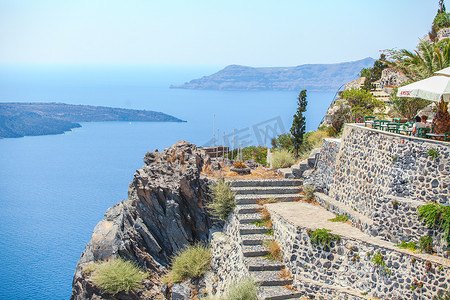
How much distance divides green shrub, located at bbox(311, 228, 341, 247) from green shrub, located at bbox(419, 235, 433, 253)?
2406mm

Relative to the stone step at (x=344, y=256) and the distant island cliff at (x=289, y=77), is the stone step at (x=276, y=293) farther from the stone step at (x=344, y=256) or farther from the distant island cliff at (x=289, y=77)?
the distant island cliff at (x=289, y=77)

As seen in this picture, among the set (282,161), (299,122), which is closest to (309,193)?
(282,161)

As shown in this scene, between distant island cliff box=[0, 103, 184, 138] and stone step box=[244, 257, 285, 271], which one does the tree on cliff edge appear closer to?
stone step box=[244, 257, 285, 271]

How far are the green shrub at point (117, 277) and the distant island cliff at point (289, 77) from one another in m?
63.6

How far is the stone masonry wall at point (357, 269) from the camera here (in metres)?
11.7

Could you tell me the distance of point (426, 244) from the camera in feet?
40.1

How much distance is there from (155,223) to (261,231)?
5.45 m

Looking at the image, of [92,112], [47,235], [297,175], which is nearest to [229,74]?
[92,112]

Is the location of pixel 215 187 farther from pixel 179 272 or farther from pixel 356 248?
pixel 356 248

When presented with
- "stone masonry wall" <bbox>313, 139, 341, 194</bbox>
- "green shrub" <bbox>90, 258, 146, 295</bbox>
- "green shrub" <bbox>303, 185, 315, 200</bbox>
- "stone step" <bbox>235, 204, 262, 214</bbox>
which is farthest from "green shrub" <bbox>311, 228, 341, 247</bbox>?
"green shrub" <bbox>90, 258, 146, 295</bbox>

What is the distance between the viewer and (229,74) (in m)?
→ 132

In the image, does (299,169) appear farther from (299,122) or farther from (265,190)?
(299,122)

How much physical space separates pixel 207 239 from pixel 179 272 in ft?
6.77

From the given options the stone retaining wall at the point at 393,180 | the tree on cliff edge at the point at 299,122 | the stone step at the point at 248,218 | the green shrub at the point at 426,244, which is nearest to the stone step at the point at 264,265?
the stone step at the point at 248,218
